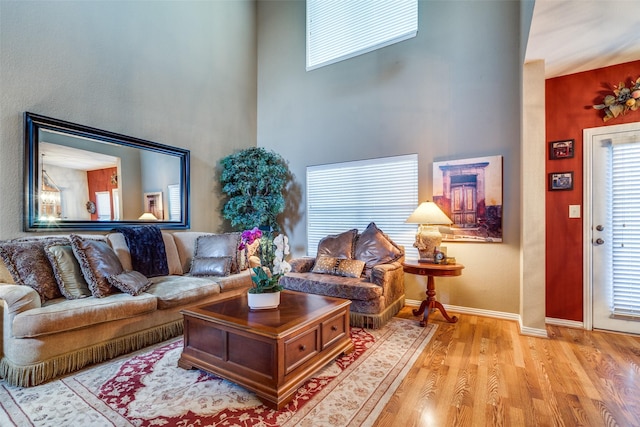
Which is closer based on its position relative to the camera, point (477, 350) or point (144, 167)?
point (477, 350)

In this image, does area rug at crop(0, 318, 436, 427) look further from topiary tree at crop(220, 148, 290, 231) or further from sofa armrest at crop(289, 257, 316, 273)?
topiary tree at crop(220, 148, 290, 231)

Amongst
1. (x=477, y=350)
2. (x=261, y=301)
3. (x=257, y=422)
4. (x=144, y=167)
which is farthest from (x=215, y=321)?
(x=144, y=167)

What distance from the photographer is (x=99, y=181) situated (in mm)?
3361

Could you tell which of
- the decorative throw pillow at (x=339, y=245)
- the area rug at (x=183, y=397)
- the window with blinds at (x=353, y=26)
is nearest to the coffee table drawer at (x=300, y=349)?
the area rug at (x=183, y=397)

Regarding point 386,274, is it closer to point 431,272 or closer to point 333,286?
point 431,272

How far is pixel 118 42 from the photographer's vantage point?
11.5 ft

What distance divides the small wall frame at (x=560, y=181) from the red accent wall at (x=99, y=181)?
4957mm

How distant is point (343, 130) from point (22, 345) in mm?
4107

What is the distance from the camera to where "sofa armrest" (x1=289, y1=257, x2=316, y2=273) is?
382 cm

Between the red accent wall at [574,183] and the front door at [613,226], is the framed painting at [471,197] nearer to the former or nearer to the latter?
the red accent wall at [574,183]

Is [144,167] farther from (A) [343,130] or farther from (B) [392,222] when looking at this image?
(B) [392,222]

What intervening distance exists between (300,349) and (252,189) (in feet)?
10.1

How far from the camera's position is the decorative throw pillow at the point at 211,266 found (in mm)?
3590

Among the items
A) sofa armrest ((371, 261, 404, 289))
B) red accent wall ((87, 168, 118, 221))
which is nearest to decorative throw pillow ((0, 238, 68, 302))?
red accent wall ((87, 168, 118, 221))
